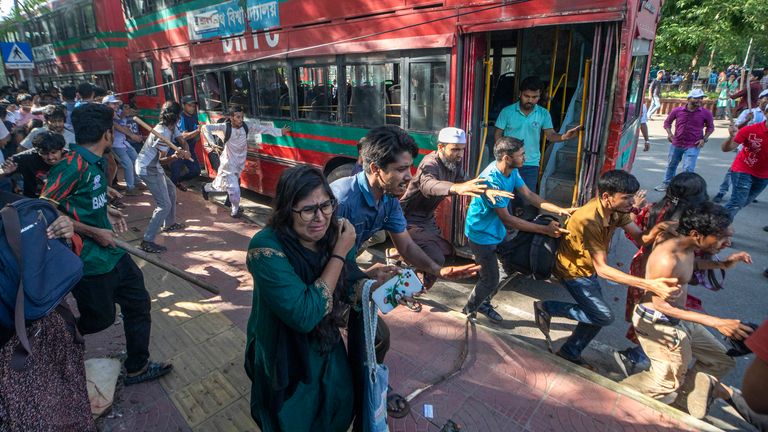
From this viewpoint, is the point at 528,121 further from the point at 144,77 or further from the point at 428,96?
the point at 144,77

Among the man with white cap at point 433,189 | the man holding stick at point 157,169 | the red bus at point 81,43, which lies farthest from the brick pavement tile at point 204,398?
the red bus at point 81,43

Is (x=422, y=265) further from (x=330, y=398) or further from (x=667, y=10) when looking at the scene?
(x=667, y=10)

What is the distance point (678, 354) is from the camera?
100 inches

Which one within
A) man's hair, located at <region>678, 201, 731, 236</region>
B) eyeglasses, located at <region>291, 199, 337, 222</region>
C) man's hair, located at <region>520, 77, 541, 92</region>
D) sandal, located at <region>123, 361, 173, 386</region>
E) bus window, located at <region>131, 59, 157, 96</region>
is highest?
bus window, located at <region>131, 59, 157, 96</region>

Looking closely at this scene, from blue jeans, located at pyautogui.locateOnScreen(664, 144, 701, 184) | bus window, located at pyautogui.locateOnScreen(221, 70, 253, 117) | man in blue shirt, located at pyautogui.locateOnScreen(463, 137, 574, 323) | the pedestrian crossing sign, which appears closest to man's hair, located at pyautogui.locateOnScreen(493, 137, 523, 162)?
man in blue shirt, located at pyautogui.locateOnScreen(463, 137, 574, 323)

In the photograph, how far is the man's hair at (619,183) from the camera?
107 inches

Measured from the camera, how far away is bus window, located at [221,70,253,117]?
674 centimetres

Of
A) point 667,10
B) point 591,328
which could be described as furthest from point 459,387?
point 667,10

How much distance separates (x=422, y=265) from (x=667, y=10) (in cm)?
2349

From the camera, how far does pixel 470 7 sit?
3984mm

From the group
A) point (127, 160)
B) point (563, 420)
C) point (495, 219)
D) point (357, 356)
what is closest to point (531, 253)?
point (495, 219)

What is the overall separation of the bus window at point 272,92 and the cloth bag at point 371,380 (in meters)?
4.90

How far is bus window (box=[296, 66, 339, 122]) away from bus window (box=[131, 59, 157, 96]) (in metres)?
5.21

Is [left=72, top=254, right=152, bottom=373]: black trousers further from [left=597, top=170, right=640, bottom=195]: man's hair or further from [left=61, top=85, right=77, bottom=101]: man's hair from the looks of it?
[left=61, top=85, right=77, bottom=101]: man's hair
